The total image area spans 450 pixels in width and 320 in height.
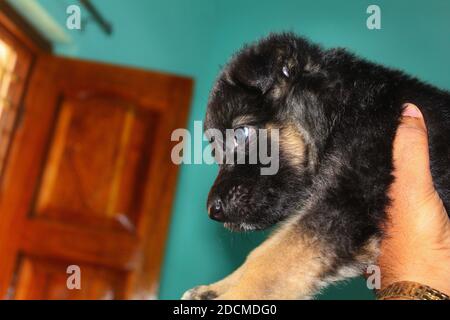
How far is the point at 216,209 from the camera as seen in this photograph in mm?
1655

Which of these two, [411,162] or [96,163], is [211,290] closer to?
[411,162]

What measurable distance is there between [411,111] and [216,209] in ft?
2.58

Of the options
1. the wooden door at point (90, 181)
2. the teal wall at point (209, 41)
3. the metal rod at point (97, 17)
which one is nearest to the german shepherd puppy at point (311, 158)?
the teal wall at point (209, 41)

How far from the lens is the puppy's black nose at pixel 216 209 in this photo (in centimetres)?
165

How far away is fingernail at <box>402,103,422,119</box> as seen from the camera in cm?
158

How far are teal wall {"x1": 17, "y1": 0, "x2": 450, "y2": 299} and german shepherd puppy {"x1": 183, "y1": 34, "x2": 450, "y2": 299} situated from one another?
136 centimetres

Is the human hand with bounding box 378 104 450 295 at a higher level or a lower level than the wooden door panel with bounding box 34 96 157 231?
lower

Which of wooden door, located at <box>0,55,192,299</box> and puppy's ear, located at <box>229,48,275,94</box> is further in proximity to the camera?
wooden door, located at <box>0,55,192,299</box>

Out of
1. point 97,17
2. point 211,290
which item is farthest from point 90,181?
point 211,290

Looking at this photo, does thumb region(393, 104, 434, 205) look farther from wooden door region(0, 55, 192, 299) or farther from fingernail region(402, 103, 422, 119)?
wooden door region(0, 55, 192, 299)

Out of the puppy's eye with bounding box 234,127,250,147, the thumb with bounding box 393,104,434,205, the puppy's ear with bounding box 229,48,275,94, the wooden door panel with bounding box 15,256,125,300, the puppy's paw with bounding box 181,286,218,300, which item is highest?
the puppy's ear with bounding box 229,48,275,94

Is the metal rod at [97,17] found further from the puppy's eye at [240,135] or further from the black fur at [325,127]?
the puppy's eye at [240,135]

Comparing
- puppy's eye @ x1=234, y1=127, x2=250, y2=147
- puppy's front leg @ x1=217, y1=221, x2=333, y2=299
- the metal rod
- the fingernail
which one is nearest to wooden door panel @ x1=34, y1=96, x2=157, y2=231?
the metal rod
